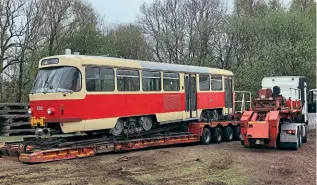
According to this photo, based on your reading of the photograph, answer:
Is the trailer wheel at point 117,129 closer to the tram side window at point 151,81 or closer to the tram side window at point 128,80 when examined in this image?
the tram side window at point 128,80

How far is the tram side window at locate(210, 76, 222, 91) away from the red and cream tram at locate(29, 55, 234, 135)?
1.28 metres

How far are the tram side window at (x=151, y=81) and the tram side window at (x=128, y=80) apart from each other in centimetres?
35

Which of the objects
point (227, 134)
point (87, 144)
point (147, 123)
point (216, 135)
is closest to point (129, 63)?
point (147, 123)

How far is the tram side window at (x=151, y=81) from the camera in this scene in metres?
15.5

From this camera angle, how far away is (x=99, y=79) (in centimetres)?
1353

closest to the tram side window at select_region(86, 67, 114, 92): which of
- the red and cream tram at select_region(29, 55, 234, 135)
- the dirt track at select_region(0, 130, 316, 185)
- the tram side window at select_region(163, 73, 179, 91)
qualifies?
the red and cream tram at select_region(29, 55, 234, 135)

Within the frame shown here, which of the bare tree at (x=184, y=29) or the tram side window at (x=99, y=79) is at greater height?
the bare tree at (x=184, y=29)

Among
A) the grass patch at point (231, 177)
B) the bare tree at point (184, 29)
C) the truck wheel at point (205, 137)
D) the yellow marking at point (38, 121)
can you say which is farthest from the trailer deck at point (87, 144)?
the bare tree at point (184, 29)

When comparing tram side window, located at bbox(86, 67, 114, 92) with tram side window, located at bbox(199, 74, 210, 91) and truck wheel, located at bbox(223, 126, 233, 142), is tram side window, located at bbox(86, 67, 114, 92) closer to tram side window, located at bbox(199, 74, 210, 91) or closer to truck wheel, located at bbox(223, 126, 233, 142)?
tram side window, located at bbox(199, 74, 210, 91)

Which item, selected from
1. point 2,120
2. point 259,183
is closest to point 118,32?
point 2,120

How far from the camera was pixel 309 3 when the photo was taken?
44.0m

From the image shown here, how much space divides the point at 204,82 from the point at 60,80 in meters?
Answer: 8.18

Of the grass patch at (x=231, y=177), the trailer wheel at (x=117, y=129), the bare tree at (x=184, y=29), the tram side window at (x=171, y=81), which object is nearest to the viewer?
the grass patch at (x=231, y=177)

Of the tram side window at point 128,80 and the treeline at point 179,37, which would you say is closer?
the tram side window at point 128,80
